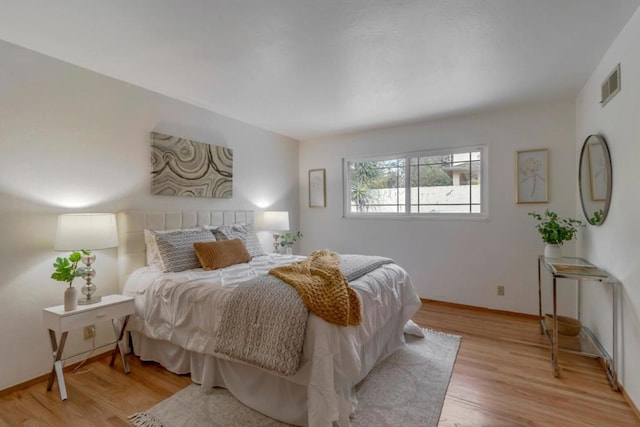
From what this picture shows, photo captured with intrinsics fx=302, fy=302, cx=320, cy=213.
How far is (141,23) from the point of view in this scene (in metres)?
1.89

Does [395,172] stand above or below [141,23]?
below

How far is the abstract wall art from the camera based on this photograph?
119 inches

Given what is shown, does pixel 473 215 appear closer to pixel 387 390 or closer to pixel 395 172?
pixel 395 172

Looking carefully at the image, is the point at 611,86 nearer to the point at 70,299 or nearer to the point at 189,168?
the point at 189,168

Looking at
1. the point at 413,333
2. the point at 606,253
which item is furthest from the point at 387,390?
the point at 606,253

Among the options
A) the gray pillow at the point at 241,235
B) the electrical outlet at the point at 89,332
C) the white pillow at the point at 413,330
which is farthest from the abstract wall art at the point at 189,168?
the white pillow at the point at 413,330

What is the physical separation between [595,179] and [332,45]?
8.05 ft

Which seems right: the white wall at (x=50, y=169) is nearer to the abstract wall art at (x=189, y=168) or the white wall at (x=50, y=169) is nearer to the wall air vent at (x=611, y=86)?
the abstract wall art at (x=189, y=168)

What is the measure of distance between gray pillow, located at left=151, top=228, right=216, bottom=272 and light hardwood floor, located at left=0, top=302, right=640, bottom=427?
0.82 metres

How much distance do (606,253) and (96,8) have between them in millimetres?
3873

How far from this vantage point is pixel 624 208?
2.04 meters

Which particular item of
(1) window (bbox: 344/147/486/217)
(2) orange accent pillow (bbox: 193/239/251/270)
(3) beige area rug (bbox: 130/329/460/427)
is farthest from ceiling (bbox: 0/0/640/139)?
(3) beige area rug (bbox: 130/329/460/427)

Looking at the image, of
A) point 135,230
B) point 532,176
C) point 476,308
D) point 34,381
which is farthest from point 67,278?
point 532,176

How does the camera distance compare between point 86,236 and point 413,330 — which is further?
point 413,330
